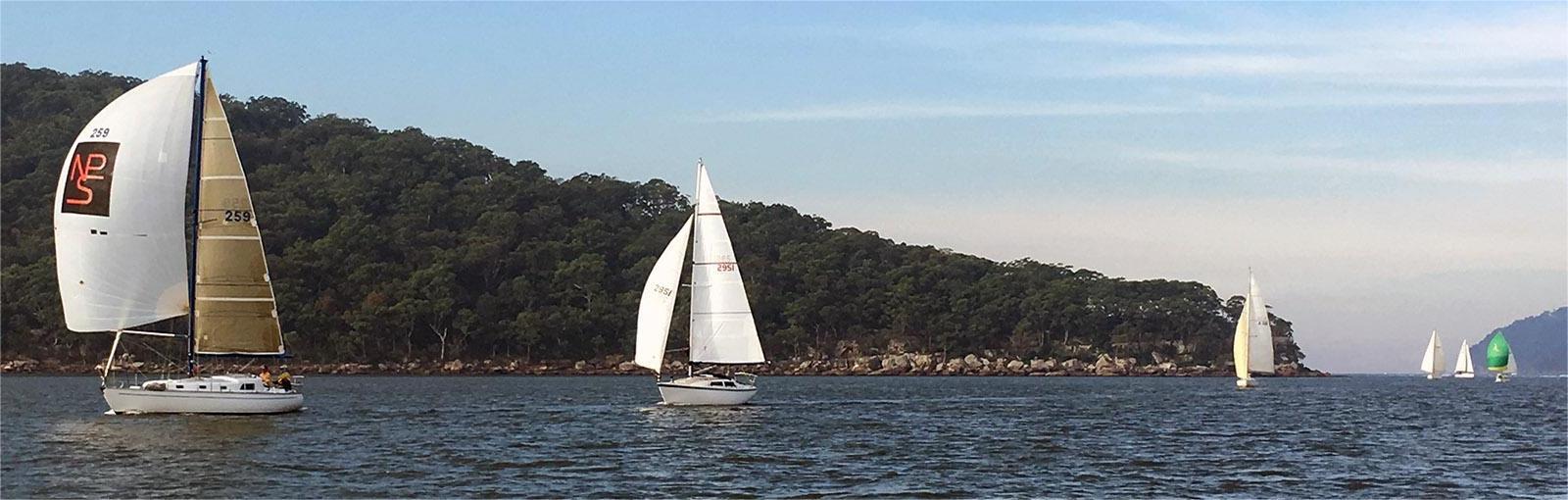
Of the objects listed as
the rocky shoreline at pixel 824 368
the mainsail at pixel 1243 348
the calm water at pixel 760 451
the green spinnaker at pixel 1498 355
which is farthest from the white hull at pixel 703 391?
the green spinnaker at pixel 1498 355

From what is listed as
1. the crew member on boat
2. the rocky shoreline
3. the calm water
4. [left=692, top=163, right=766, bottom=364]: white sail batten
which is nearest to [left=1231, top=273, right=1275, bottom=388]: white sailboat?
the rocky shoreline

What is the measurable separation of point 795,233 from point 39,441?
13791 cm

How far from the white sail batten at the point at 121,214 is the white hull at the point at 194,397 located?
2.11m

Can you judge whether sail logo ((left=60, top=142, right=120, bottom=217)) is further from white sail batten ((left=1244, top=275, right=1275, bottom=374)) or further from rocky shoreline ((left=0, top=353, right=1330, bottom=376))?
white sail batten ((left=1244, top=275, right=1275, bottom=374))

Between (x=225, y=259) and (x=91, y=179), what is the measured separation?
4524 mm

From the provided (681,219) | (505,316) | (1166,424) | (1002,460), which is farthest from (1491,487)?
(681,219)

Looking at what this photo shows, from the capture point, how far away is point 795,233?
180 metres

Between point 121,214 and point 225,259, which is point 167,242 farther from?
point 225,259

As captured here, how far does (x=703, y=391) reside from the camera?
6066 cm

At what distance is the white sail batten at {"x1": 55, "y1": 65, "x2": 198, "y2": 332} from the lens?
155ft

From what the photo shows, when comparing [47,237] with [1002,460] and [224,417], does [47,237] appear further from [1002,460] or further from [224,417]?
[1002,460]

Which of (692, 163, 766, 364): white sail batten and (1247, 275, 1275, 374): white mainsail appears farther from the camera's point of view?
(1247, 275, 1275, 374): white mainsail

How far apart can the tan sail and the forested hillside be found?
80.4 metres

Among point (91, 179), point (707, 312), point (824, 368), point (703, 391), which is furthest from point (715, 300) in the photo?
point (824, 368)
